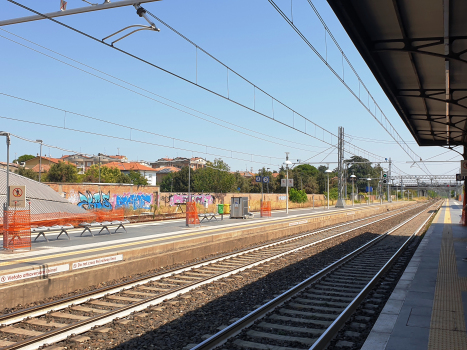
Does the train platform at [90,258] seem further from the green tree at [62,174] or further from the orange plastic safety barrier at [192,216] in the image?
the green tree at [62,174]

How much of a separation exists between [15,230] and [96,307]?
5.39 m

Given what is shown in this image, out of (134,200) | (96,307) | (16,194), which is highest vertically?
(16,194)

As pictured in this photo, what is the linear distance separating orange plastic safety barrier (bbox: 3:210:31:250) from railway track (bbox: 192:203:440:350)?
799 centimetres

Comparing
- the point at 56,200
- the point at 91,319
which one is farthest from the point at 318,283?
the point at 56,200

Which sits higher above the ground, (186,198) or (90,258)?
(186,198)

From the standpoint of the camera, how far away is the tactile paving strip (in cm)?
590

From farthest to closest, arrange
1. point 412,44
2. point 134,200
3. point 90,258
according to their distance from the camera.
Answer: point 134,200, point 90,258, point 412,44

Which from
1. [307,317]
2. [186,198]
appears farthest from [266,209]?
[307,317]

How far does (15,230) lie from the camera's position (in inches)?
486

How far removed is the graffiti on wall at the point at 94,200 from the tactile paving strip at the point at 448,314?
25.5m

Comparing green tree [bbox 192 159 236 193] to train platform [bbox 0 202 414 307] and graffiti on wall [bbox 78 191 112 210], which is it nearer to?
graffiti on wall [bbox 78 191 112 210]

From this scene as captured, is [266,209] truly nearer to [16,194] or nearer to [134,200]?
[134,200]

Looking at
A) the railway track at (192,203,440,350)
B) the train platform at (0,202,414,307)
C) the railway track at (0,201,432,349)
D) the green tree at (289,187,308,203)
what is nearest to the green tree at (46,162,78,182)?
the green tree at (289,187,308,203)

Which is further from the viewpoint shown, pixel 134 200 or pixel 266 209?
pixel 134 200
